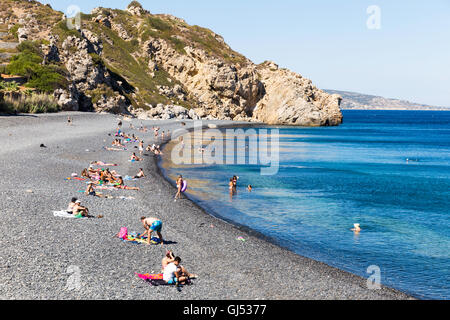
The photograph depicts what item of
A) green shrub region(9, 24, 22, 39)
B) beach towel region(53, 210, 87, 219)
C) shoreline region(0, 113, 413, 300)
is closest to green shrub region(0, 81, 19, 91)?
green shrub region(9, 24, 22, 39)

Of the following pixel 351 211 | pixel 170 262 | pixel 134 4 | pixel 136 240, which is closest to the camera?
pixel 170 262

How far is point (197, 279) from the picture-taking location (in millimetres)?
11531

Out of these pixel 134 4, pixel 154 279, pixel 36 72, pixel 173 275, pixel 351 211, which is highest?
pixel 134 4

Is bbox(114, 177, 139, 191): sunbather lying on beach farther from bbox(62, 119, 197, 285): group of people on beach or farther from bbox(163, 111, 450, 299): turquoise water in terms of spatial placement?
bbox(163, 111, 450, 299): turquoise water

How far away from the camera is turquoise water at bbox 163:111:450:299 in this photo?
1505cm

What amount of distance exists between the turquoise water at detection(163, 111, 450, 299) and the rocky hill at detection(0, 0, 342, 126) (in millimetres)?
56814

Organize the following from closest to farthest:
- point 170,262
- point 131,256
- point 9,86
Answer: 1. point 170,262
2. point 131,256
3. point 9,86

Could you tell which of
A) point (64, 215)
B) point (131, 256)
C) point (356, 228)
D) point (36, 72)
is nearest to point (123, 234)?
point (131, 256)

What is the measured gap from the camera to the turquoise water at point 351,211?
15047mm

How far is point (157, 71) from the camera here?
12150 cm

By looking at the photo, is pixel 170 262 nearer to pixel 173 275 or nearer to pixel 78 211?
pixel 173 275

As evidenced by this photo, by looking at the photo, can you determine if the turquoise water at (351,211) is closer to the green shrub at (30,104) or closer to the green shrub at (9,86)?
the green shrub at (30,104)

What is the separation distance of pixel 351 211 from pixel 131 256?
15223 millimetres
